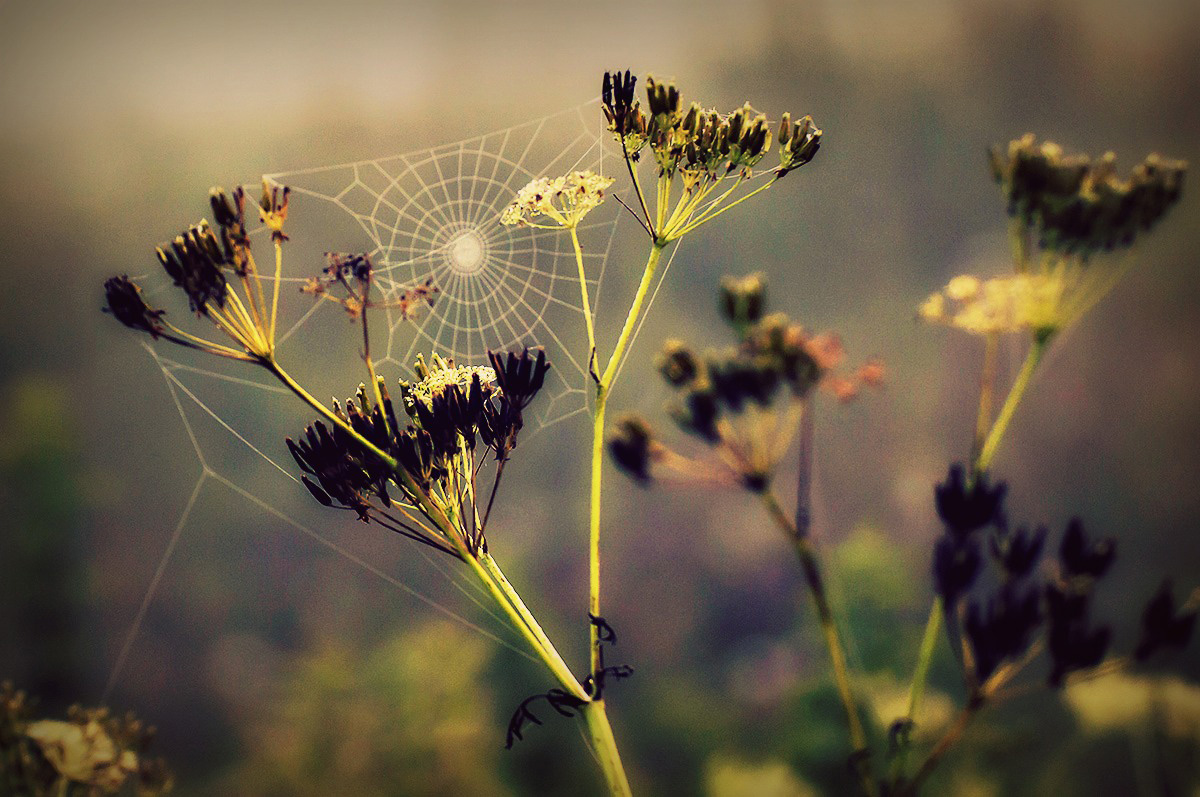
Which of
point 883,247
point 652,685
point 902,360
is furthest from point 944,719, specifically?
point 883,247

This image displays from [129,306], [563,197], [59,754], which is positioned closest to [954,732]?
[563,197]

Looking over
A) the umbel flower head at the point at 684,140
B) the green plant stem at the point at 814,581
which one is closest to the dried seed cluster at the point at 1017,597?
the green plant stem at the point at 814,581

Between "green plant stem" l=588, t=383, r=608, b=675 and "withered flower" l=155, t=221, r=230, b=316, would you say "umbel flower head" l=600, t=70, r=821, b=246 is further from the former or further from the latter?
"withered flower" l=155, t=221, r=230, b=316

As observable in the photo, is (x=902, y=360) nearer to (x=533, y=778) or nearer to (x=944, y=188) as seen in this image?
(x=944, y=188)

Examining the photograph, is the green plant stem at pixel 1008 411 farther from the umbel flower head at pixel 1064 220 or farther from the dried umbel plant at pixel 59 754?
the dried umbel plant at pixel 59 754

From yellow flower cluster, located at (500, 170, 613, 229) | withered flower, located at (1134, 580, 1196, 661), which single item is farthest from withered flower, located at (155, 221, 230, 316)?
withered flower, located at (1134, 580, 1196, 661)

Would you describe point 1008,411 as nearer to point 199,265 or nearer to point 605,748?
point 605,748
